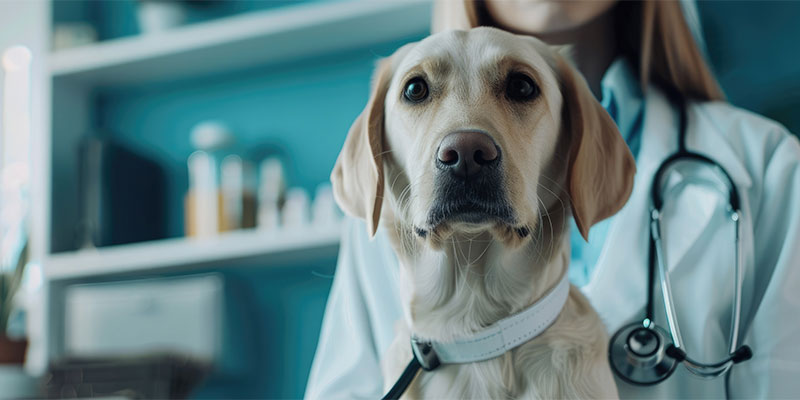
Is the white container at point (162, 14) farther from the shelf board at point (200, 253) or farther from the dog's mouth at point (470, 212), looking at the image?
the dog's mouth at point (470, 212)

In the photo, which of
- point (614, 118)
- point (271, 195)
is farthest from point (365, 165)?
point (271, 195)

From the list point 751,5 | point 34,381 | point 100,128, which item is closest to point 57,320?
point 34,381

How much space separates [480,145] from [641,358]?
281 mm

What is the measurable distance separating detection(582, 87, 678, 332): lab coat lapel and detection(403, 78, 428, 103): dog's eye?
0.31 m

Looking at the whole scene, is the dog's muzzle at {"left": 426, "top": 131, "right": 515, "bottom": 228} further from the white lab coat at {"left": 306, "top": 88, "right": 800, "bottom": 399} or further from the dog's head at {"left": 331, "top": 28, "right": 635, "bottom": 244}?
the white lab coat at {"left": 306, "top": 88, "right": 800, "bottom": 399}

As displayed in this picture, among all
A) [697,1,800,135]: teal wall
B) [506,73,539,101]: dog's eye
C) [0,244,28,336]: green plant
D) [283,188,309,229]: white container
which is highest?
[506,73,539,101]: dog's eye

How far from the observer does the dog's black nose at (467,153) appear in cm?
48

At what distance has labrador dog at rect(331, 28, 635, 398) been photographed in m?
0.52

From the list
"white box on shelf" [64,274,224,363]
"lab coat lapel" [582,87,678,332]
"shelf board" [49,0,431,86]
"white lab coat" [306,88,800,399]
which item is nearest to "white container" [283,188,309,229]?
"white box on shelf" [64,274,224,363]

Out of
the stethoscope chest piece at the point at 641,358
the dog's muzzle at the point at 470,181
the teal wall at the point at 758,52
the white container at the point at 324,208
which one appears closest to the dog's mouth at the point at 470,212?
the dog's muzzle at the point at 470,181

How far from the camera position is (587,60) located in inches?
32.7

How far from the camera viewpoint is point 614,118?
2.82ft

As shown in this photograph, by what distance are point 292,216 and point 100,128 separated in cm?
82

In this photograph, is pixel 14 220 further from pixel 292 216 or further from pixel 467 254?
pixel 467 254
